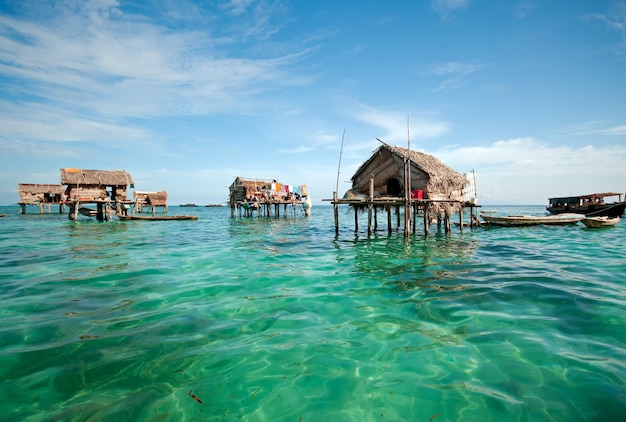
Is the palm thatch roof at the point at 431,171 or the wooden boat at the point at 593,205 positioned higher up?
the palm thatch roof at the point at 431,171

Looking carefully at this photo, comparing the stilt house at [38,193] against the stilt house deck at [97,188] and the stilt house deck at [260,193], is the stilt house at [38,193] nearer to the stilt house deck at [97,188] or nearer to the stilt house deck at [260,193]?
the stilt house deck at [97,188]

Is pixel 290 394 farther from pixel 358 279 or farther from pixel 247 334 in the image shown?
pixel 358 279

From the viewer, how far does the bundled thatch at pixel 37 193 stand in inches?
1726

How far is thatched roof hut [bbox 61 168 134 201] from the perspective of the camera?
31.5 metres

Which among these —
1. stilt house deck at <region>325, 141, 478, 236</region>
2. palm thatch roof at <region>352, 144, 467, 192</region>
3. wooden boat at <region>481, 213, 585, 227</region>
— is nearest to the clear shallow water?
stilt house deck at <region>325, 141, 478, 236</region>

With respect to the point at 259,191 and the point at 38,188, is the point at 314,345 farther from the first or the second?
the point at 38,188

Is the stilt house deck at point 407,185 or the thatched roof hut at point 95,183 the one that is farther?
the thatched roof hut at point 95,183

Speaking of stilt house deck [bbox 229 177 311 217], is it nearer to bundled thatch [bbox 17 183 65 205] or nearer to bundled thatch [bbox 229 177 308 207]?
bundled thatch [bbox 229 177 308 207]

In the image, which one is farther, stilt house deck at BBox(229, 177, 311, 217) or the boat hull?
stilt house deck at BBox(229, 177, 311, 217)

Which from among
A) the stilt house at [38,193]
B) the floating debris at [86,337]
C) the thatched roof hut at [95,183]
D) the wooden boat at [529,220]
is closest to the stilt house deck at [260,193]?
the thatched roof hut at [95,183]

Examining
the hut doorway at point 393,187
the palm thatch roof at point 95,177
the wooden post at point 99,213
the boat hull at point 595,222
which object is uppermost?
the palm thatch roof at point 95,177

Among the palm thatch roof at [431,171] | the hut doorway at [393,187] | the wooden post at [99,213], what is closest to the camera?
the palm thatch roof at [431,171]

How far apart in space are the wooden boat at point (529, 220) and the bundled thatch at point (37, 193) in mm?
55494

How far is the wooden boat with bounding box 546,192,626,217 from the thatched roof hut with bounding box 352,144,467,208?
20441 millimetres
